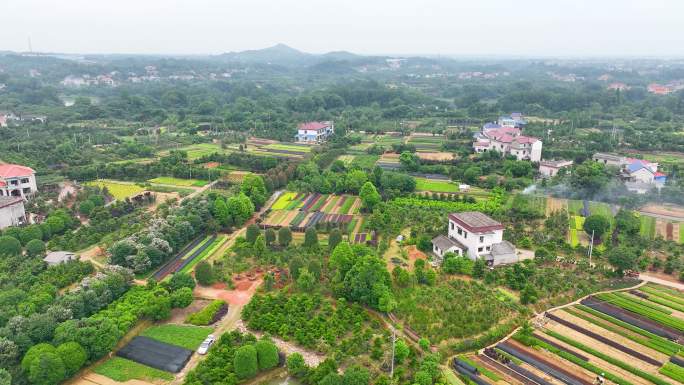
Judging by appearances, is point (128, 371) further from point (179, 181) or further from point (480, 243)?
point (179, 181)

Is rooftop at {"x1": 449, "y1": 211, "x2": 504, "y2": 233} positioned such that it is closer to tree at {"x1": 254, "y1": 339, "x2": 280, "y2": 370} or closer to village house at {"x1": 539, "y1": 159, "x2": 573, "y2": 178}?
tree at {"x1": 254, "y1": 339, "x2": 280, "y2": 370}

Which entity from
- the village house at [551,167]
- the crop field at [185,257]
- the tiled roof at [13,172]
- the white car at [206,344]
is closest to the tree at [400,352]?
the white car at [206,344]

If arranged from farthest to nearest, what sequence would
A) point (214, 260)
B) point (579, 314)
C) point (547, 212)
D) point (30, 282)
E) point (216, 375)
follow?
point (547, 212)
point (214, 260)
point (30, 282)
point (579, 314)
point (216, 375)

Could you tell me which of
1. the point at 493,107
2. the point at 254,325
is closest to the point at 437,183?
the point at 254,325

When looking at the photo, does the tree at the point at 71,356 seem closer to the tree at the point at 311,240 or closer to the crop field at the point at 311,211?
the tree at the point at 311,240

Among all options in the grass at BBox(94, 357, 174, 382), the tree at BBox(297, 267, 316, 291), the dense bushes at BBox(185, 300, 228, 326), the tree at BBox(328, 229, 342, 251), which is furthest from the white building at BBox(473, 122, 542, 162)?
the grass at BBox(94, 357, 174, 382)

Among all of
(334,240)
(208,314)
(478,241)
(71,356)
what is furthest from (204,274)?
(478,241)

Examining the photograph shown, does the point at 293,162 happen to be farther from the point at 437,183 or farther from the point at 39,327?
the point at 39,327
